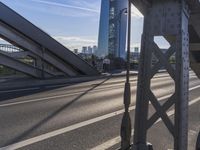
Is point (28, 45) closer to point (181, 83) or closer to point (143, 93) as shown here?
point (143, 93)

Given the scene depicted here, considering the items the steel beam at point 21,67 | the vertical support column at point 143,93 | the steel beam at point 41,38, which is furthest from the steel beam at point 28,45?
the vertical support column at point 143,93

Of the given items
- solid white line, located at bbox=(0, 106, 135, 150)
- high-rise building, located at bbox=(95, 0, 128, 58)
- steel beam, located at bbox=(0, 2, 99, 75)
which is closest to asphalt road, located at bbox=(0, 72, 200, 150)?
solid white line, located at bbox=(0, 106, 135, 150)

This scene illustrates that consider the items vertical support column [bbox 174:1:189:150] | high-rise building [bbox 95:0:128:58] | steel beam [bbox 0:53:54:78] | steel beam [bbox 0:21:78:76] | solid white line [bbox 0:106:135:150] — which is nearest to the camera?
vertical support column [bbox 174:1:189:150]

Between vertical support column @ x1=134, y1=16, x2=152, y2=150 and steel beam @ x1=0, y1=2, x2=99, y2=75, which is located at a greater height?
steel beam @ x1=0, y1=2, x2=99, y2=75

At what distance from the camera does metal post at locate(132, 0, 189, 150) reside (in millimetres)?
4480

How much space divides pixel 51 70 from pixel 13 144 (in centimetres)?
2342

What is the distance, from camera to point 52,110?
479 inches

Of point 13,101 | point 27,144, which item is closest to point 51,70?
point 13,101

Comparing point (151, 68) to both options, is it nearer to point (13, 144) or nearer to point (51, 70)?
point (13, 144)

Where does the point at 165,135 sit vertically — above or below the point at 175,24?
below

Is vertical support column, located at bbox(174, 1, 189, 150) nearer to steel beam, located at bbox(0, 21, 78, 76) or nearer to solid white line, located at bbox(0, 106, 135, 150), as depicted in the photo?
solid white line, located at bbox(0, 106, 135, 150)

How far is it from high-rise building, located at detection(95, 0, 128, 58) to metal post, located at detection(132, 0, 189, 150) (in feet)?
143

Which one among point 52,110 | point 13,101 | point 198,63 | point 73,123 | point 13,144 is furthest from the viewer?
point 13,101

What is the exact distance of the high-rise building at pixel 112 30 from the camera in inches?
2055
